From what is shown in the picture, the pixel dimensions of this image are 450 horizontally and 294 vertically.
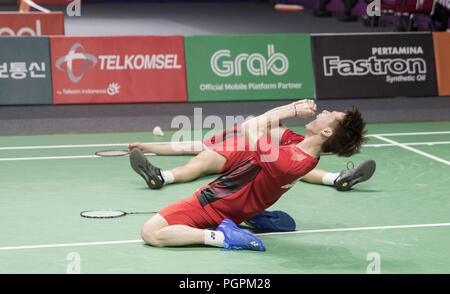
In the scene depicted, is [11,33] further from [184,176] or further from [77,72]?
[184,176]

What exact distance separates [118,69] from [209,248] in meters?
6.26

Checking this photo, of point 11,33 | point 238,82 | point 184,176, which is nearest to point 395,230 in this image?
point 184,176

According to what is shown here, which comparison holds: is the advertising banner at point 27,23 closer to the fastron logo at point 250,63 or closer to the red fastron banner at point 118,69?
the red fastron banner at point 118,69

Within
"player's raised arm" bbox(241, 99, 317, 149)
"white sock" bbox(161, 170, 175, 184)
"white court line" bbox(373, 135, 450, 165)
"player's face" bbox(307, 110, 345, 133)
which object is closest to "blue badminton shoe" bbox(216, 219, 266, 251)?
"player's raised arm" bbox(241, 99, 317, 149)

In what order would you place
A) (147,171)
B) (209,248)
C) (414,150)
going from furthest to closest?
(414,150)
(147,171)
(209,248)

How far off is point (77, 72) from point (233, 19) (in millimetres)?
12980

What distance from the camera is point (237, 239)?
5.52m

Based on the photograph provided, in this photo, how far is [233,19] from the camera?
23672 millimetres

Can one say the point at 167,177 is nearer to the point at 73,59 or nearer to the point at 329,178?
the point at 329,178

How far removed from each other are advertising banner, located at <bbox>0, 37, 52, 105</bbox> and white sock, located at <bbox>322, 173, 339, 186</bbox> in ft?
17.1

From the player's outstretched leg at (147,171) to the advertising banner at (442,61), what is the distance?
257 inches

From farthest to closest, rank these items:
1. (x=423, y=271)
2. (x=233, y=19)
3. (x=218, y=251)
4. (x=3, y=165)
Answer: (x=233, y=19)
(x=3, y=165)
(x=218, y=251)
(x=423, y=271)

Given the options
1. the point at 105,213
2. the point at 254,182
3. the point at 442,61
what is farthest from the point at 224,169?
the point at 442,61

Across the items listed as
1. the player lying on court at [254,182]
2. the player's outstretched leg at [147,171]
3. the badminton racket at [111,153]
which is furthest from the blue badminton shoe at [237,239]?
the badminton racket at [111,153]
